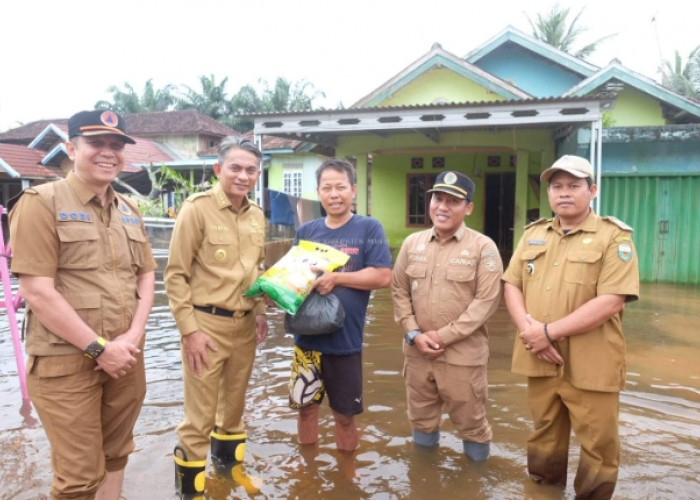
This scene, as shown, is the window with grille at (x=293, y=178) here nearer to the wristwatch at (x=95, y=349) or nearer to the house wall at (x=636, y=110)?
the house wall at (x=636, y=110)

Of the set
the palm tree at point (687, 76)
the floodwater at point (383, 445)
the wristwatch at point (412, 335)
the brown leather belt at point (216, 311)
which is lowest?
the floodwater at point (383, 445)

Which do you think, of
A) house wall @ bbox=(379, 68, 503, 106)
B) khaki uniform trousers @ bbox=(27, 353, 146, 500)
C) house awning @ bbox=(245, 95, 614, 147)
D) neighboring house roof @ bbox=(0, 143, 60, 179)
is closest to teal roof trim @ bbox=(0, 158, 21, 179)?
neighboring house roof @ bbox=(0, 143, 60, 179)

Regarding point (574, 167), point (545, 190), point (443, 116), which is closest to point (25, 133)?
point (443, 116)

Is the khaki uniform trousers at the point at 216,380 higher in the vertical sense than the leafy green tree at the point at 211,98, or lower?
lower

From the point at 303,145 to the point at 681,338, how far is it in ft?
34.8

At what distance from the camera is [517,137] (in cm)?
1123

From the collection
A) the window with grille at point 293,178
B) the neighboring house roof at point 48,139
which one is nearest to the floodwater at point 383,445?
the window with grille at point 293,178

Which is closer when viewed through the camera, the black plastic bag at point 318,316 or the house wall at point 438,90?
the black plastic bag at point 318,316

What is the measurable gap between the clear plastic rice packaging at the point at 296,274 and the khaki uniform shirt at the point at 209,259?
12 centimetres

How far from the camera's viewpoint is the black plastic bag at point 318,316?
295 centimetres

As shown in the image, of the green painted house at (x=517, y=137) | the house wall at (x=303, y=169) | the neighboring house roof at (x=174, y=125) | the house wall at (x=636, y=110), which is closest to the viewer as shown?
the green painted house at (x=517, y=137)

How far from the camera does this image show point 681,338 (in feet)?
20.7

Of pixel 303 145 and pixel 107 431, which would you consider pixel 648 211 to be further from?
pixel 107 431

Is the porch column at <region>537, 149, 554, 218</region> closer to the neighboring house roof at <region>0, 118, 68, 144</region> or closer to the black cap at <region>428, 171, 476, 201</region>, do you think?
the black cap at <region>428, 171, 476, 201</region>
